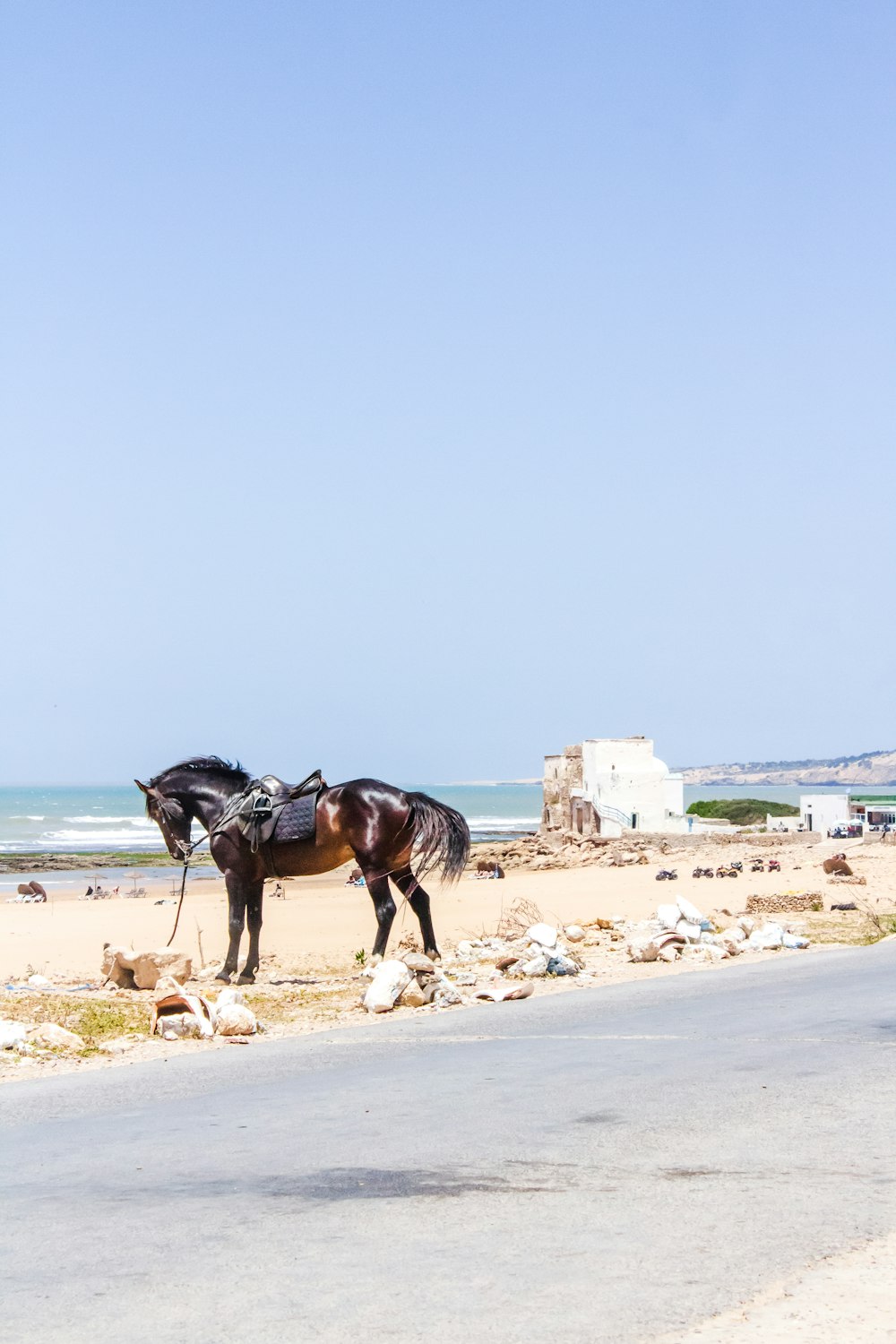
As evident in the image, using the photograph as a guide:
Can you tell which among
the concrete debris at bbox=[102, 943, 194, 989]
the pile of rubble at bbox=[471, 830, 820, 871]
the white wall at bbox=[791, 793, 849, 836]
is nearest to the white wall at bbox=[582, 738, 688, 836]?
the pile of rubble at bbox=[471, 830, 820, 871]

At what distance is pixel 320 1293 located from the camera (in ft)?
16.5

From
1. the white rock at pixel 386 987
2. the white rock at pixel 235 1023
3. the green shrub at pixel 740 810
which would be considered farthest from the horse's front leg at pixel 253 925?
the green shrub at pixel 740 810

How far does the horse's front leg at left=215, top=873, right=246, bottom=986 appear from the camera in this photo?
15711mm

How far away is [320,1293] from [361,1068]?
4.92 meters

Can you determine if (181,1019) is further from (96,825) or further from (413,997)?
(96,825)

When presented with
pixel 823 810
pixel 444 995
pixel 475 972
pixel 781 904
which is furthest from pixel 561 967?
pixel 823 810

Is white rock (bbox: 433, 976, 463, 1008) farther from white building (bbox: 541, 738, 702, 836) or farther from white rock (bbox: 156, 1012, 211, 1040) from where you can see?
white building (bbox: 541, 738, 702, 836)

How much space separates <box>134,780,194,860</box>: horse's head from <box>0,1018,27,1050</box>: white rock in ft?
17.1

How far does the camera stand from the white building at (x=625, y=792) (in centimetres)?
6184

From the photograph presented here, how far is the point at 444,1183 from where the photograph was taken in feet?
21.7

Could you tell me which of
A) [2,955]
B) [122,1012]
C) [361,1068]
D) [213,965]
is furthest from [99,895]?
[361,1068]

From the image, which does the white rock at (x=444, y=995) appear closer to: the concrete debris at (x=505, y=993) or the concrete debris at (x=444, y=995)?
the concrete debris at (x=444, y=995)

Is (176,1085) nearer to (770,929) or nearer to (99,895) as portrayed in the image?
(770,929)

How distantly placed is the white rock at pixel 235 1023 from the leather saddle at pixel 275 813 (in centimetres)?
435
